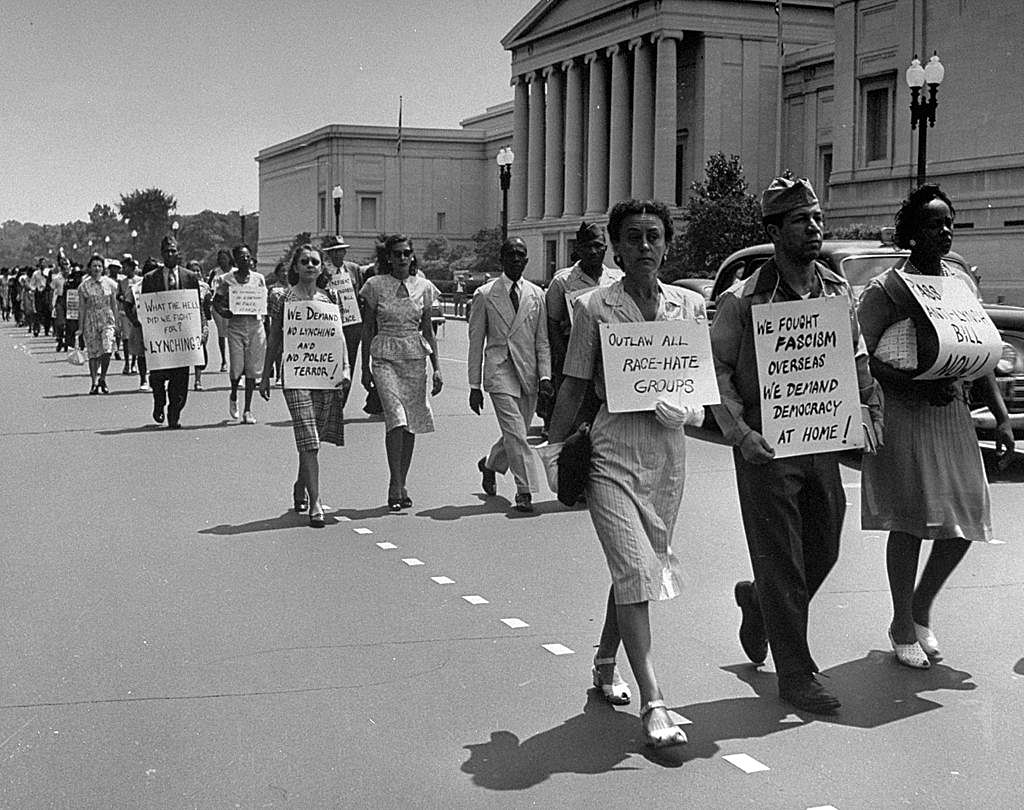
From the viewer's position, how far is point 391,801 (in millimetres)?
4891

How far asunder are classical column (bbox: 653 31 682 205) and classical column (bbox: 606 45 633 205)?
7.91ft

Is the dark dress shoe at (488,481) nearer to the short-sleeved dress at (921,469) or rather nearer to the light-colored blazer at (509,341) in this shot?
the light-colored blazer at (509,341)

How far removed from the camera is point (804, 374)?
20.0 ft

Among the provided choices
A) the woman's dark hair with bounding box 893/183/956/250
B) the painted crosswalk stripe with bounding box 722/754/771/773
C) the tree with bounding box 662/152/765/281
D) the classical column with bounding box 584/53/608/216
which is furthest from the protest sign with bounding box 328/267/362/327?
the classical column with bounding box 584/53/608/216

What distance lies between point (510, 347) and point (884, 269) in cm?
510

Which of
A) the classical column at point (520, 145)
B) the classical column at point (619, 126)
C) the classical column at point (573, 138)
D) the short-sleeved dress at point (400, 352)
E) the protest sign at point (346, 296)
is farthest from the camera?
the classical column at point (520, 145)

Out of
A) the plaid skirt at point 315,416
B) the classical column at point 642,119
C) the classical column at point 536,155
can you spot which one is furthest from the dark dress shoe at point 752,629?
the classical column at point 536,155

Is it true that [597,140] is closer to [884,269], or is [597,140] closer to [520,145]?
[520,145]

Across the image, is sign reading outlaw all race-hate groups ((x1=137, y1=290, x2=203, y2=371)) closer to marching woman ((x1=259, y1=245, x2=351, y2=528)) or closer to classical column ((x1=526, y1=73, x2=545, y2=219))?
marching woman ((x1=259, y1=245, x2=351, y2=528))

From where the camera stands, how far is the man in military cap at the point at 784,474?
5.94 metres

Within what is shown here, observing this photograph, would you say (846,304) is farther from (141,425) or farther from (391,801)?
(141,425)

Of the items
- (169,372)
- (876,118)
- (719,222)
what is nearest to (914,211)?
(169,372)

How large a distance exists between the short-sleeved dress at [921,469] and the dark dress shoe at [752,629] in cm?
58

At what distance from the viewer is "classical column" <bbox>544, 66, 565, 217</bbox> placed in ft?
273
